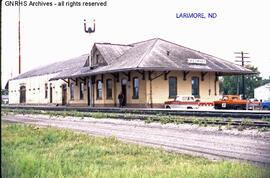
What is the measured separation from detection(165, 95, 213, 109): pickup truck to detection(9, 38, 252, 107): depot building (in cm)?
24

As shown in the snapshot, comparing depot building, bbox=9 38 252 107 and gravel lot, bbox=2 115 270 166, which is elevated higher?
depot building, bbox=9 38 252 107

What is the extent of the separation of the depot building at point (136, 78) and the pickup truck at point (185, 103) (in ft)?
0.80

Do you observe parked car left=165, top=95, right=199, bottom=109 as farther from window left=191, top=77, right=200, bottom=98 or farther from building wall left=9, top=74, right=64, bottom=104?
building wall left=9, top=74, right=64, bottom=104

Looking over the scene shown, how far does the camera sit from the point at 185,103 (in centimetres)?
1842


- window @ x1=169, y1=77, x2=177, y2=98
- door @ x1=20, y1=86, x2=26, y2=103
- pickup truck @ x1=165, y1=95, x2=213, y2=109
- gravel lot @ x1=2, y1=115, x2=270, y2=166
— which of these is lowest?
gravel lot @ x1=2, y1=115, x2=270, y2=166

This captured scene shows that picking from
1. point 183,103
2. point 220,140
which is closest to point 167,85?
point 183,103

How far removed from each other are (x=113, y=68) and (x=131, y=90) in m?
3.49

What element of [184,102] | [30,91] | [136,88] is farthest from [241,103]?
[136,88]

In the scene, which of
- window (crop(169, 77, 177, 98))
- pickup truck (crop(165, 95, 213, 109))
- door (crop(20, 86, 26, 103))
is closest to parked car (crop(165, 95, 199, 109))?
pickup truck (crop(165, 95, 213, 109))

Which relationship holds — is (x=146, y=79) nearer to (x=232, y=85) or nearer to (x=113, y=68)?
(x=113, y=68)

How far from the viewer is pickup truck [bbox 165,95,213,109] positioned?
59.0ft

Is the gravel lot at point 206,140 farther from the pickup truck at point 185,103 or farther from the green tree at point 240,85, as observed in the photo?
the pickup truck at point 185,103

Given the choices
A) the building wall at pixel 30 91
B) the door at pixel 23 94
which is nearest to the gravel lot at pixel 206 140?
the building wall at pixel 30 91

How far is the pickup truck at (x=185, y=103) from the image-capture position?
59.0ft
